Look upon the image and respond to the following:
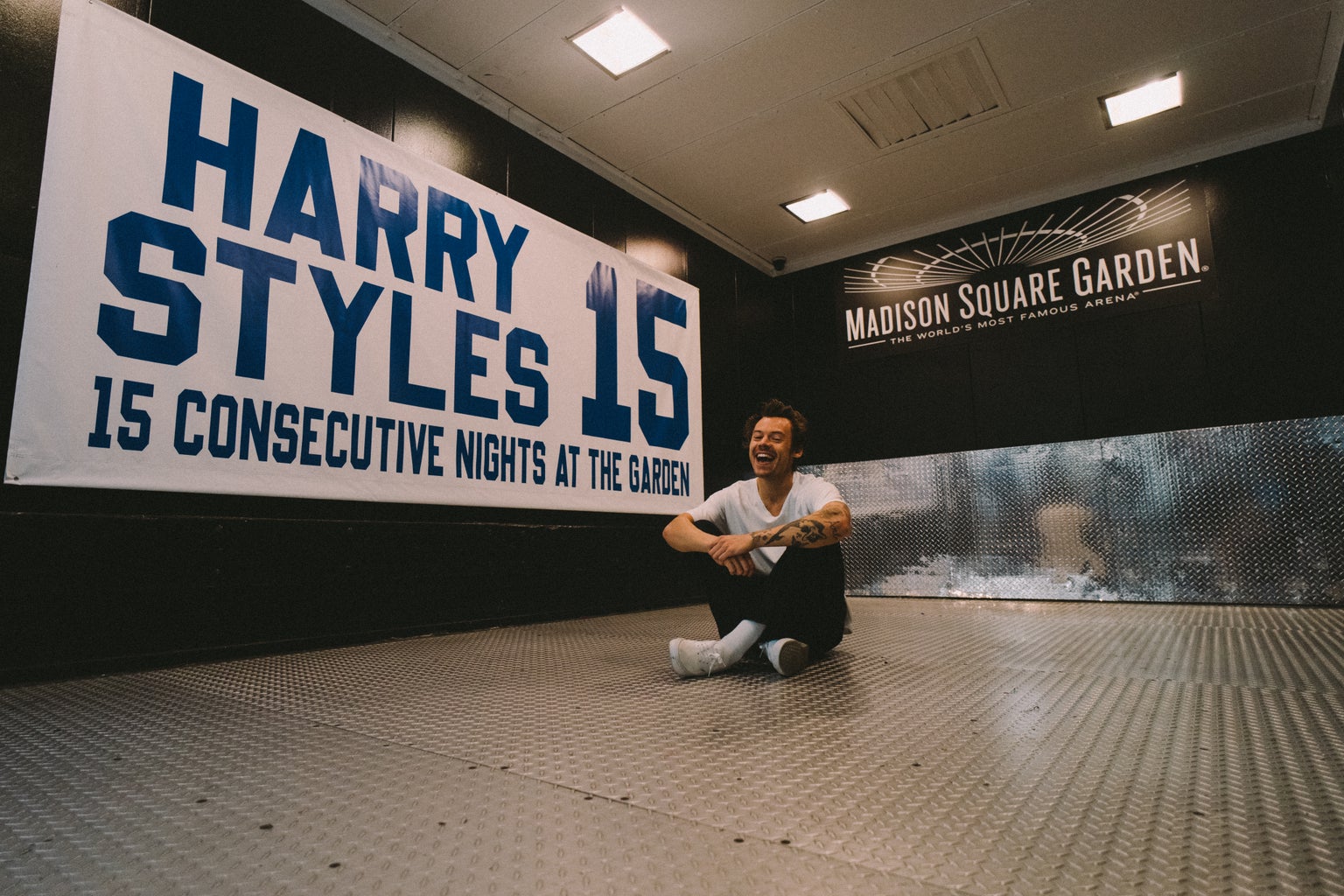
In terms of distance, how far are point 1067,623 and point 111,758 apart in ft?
12.5

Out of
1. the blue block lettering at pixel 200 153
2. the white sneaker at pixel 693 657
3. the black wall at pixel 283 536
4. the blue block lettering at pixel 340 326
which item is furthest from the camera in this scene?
the blue block lettering at pixel 340 326

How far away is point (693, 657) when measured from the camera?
7.14 feet

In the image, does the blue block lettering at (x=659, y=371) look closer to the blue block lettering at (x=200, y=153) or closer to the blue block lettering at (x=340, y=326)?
the blue block lettering at (x=340, y=326)

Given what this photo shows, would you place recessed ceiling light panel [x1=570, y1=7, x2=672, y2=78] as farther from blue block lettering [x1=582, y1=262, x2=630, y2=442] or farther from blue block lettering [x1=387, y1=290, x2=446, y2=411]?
blue block lettering [x1=387, y1=290, x2=446, y2=411]

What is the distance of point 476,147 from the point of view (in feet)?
12.7

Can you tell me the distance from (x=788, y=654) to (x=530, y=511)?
2.10 m

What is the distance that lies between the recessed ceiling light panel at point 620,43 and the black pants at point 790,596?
2.79 m

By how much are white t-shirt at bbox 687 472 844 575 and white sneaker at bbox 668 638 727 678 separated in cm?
32

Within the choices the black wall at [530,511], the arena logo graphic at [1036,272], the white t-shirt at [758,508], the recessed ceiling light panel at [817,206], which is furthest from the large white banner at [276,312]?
the arena logo graphic at [1036,272]

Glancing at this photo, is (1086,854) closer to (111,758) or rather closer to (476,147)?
(111,758)


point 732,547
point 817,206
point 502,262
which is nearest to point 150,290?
point 502,262

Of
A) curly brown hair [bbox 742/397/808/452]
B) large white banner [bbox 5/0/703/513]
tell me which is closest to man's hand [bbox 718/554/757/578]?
curly brown hair [bbox 742/397/808/452]

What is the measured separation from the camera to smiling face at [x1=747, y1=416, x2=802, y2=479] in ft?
7.93

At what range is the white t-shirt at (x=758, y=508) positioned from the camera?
2.31 meters
